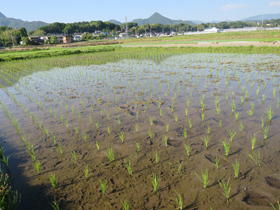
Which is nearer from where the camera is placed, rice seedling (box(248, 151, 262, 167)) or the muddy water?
the muddy water

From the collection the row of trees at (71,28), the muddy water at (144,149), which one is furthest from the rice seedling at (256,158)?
the row of trees at (71,28)

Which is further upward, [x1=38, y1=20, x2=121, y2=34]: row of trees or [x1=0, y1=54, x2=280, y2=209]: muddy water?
[x1=38, y1=20, x2=121, y2=34]: row of trees

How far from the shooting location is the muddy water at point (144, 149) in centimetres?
219

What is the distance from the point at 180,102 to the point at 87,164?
343 cm

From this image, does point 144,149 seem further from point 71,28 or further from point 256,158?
point 71,28

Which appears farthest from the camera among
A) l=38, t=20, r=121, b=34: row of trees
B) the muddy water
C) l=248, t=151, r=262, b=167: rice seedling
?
l=38, t=20, r=121, b=34: row of trees

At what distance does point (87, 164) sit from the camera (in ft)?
9.28

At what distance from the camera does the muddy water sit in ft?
7.20

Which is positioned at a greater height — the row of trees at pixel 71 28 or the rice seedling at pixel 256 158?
the row of trees at pixel 71 28

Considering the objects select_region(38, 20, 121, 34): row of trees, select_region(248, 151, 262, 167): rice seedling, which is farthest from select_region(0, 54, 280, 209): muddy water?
select_region(38, 20, 121, 34): row of trees

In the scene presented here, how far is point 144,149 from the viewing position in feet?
10.3

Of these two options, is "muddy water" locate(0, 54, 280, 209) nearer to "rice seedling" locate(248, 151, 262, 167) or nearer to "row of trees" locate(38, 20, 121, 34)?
"rice seedling" locate(248, 151, 262, 167)

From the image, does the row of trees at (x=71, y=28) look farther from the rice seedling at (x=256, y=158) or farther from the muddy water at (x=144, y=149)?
the rice seedling at (x=256, y=158)

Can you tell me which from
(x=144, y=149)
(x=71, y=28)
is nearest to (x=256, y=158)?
(x=144, y=149)
